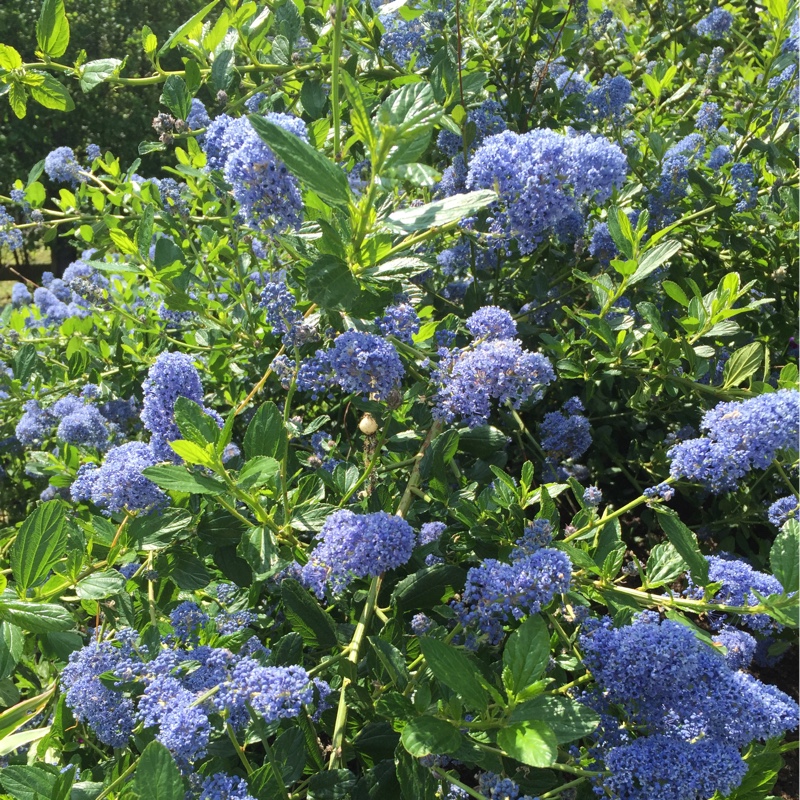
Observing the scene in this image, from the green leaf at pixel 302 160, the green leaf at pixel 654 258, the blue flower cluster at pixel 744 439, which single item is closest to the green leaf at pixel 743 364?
the green leaf at pixel 654 258

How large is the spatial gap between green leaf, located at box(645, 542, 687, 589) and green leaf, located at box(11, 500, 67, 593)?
134 cm

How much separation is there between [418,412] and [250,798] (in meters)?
1.19

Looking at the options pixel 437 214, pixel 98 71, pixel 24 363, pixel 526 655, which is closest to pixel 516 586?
pixel 526 655

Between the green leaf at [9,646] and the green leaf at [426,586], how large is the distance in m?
0.82

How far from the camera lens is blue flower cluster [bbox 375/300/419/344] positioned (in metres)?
1.90

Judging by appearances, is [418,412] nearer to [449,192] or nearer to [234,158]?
[449,192]

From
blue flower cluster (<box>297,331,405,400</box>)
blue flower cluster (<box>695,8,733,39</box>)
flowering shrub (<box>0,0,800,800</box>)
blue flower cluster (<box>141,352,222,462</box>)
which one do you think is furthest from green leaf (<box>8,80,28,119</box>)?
blue flower cluster (<box>695,8,733,39</box>)

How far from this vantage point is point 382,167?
1374mm

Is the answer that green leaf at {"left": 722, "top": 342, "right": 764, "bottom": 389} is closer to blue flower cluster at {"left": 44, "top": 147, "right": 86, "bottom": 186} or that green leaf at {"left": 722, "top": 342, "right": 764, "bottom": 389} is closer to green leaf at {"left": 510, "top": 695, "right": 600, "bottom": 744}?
green leaf at {"left": 510, "top": 695, "right": 600, "bottom": 744}

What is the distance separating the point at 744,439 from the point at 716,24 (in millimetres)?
2546

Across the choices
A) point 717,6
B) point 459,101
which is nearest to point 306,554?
point 459,101

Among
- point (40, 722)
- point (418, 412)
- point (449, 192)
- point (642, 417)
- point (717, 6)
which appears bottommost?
point (40, 722)

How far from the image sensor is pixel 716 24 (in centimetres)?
337

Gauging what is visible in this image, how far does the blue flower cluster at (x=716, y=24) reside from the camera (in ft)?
11.0
